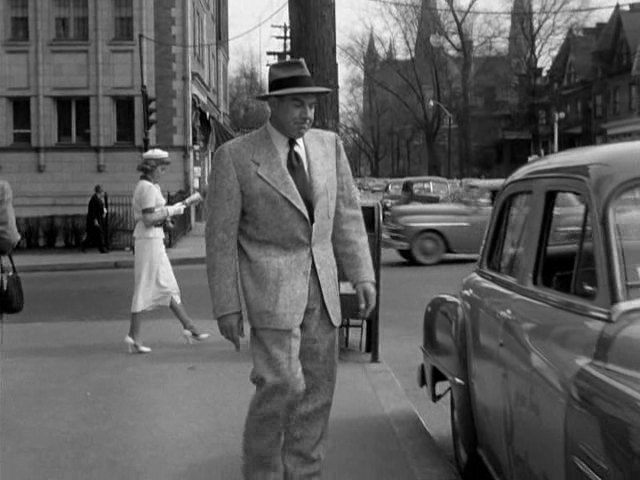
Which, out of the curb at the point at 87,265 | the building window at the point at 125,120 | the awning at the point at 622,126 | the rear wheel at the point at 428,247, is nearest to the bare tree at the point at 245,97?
the awning at the point at 622,126

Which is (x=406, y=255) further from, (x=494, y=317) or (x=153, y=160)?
(x=494, y=317)

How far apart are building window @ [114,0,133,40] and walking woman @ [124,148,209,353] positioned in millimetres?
23021

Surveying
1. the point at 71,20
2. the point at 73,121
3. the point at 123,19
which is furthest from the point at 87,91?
the point at 123,19

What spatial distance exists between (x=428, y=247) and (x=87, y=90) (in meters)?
16.0

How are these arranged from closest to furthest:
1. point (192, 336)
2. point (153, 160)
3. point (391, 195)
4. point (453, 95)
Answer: point (153, 160) → point (192, 336) → point (391, 195) → point (453, 95)

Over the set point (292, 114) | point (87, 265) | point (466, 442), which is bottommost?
point (466, 442)

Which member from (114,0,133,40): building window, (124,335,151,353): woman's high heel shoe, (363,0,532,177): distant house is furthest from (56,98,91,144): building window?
(363,0,532,177): distant house

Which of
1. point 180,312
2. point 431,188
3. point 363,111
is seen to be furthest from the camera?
point 363,111

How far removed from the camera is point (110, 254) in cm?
2189

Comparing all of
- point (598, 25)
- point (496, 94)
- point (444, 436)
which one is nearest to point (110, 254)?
point (444, 436)

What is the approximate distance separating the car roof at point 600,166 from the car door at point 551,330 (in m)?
0.06

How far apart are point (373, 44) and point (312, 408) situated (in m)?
62.2

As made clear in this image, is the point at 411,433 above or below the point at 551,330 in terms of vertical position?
below

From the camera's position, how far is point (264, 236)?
13.9 feet
